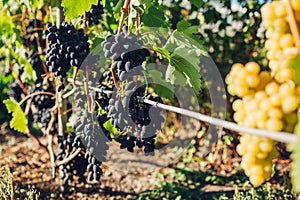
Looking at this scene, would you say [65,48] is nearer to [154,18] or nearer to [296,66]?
[154,18]

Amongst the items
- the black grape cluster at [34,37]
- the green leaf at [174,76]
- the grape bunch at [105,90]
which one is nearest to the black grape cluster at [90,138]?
the grape bunch at [105,90]

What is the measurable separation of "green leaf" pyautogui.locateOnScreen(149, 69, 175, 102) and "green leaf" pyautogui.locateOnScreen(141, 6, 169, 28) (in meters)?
0.29

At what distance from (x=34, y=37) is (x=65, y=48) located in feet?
3.76

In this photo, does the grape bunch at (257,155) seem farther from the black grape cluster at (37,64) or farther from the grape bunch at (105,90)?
the black grape cluster at (37,64)

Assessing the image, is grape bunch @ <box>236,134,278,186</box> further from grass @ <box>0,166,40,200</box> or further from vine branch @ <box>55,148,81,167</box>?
vine branch @ <box>55,148,81,167</box>

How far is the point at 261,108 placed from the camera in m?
0.92

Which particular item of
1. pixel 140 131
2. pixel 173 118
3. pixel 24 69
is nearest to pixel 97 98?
pixel 140 131

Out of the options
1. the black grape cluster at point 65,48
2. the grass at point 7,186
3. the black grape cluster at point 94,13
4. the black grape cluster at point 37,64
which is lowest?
the grass at point 7,186

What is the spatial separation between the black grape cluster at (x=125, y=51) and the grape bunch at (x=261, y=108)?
779 mm

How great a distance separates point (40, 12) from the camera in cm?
306

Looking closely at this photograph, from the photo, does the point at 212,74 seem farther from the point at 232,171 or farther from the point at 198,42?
the point at 198,42

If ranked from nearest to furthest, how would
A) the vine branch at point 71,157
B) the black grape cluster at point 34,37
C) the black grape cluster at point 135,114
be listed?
the black grape cluster at point 135,114, the vine branch at point 71,157, the black grape cluster at point 34,37

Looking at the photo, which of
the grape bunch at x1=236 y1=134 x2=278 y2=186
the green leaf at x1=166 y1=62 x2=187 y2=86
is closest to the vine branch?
the green leaf at x1=166 y1=62 x2=187 y2=86

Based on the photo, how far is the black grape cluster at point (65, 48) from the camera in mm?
2064
